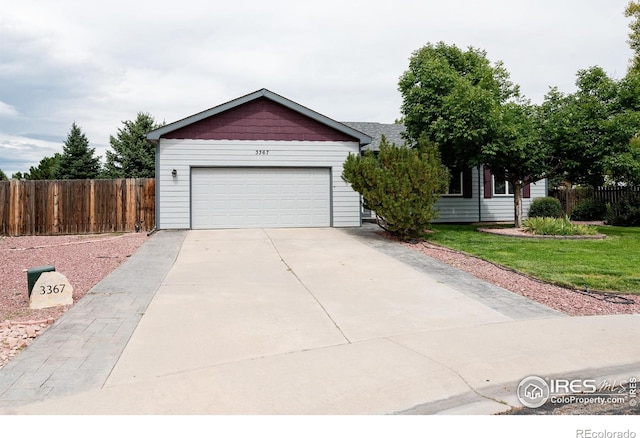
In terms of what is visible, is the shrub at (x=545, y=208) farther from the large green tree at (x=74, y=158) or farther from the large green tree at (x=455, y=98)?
the large green tree at (x=74, y=158)

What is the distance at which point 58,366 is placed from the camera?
13.2 feet

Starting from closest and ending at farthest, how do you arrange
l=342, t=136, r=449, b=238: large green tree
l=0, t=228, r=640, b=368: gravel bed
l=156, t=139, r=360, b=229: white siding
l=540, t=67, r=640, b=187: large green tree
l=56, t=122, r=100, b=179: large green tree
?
l=0, t=228, r=640, b=368: gravel bed
l=342, t=136, r=449, b=238: large green tree
l=540, t=67, r=640, b=187: large green tree
l=156, t=139, r=360, b=229: white siding
l=56, t=122, r=100, b=179: large green tree

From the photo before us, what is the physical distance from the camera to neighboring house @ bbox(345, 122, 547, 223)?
63.4 ft

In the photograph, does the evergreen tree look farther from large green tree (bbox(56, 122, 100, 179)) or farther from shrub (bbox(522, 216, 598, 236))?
shrub (bbox(522, 216, 598, 236))

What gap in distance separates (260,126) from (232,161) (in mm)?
1551

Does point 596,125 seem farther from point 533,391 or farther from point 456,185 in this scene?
point 533,391

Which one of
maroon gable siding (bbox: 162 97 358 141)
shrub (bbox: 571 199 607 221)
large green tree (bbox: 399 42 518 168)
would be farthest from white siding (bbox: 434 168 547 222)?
maroon gable siding (bbox: 162 97 358 141)

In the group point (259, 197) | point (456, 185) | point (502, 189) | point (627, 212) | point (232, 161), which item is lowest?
point (627, 212)

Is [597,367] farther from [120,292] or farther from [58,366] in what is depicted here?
[120,292]

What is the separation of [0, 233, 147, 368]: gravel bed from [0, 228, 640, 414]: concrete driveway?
1.22 meters

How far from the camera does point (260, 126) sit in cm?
1545

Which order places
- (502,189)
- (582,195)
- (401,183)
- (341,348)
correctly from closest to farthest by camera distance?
(341,348)
(401,183)
(502,189)
(582,195)

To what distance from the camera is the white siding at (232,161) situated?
1496 cm

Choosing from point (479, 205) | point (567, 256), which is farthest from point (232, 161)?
point (479, 205)
